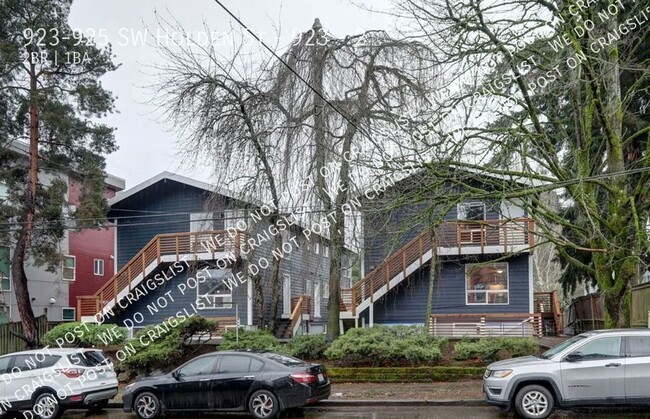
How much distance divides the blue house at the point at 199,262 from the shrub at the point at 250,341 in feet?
5.03

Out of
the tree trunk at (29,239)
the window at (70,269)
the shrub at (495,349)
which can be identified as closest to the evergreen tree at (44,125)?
the tree trunk at (29,239)

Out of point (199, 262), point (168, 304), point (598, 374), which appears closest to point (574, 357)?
point (598, 374)

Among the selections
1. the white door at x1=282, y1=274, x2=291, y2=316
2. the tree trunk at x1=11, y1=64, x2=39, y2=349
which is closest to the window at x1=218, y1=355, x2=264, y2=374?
the tree trunk at x1=11, y1=64, x2=39, y2=349

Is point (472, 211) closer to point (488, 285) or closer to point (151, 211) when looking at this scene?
point (488, 285)

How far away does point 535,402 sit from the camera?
1159 centimetres

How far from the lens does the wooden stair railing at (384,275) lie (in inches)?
926

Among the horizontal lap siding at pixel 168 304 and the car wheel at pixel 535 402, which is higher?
the horizontal lap siding at pixel 168 304

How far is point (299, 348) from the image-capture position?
1908 centimetres

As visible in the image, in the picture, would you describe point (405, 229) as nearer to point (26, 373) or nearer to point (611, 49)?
→ point (611, 49)

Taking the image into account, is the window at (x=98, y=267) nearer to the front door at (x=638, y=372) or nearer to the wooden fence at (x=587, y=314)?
the wooden fence at (x=587, y=314)

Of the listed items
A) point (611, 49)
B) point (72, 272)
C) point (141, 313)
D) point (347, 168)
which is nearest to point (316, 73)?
point (347, 168)

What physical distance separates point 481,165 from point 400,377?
6.34 m

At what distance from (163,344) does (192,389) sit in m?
6.38

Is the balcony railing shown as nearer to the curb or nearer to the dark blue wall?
the dark blue wall
